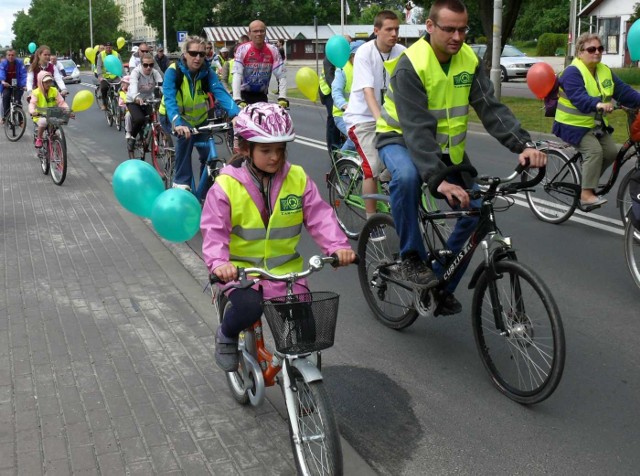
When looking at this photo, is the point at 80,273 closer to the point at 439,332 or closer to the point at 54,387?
the point at 54,387

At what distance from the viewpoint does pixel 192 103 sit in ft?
31.2

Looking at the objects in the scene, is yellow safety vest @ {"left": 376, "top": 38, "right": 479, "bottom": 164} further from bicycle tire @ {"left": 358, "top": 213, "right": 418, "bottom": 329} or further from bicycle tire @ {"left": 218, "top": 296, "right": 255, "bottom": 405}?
bicycle tire @ {"left": 218, "top": 296, "right": 255, "bottom": 405}

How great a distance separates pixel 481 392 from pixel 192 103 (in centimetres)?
562

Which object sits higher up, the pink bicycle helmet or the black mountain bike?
the pink bicycle helmet

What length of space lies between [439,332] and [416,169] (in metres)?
1.26

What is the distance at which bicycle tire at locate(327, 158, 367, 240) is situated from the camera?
340 inches

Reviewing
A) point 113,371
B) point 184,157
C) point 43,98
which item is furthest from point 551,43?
point 113,371

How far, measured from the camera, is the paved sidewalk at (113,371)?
4090mm

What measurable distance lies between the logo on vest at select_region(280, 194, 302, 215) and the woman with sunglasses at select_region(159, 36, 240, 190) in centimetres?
495

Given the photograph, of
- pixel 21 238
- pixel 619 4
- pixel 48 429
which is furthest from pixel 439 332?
pixel 619 4

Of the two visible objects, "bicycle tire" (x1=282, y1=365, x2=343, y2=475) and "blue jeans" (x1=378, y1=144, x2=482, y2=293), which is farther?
"blue jeans" (x1=378, y1=144, x2=482, y2=293)

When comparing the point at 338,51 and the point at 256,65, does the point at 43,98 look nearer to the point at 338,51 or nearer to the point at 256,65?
the point at 256,65

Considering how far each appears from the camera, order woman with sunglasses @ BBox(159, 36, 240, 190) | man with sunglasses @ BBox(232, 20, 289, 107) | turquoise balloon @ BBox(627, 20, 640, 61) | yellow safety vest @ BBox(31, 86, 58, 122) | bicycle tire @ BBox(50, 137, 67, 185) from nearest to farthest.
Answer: woman with sunglasses @ BBox(159, 36, 240, 190), turquoise balloon @ BBox(627, 20, 640, 61), man with sunglasses @ BBox(232, 20, 289, 107), bicycle tire @ BBox(50, 137, 67, 185), yellow safety vest @ BBox(31, 86, 58, 122)

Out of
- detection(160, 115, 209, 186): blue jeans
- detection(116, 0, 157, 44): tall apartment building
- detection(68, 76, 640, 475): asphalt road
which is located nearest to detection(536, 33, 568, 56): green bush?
detection(160, 115, 209, 186): blue jeans
